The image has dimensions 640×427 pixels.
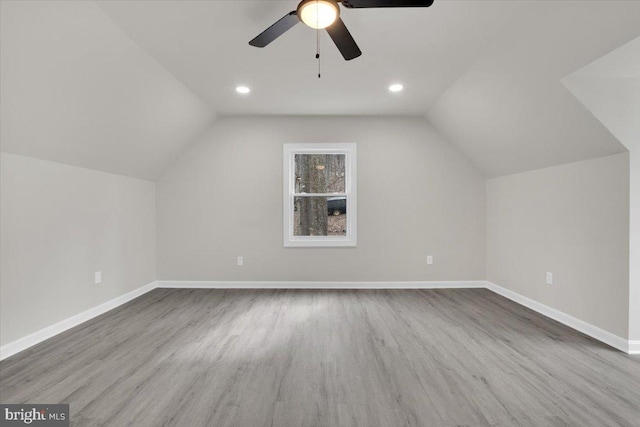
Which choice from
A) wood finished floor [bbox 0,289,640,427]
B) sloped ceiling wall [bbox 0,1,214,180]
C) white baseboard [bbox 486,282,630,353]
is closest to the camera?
wood finished floor [bbox 0,289,640,427]

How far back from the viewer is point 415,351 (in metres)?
2.35

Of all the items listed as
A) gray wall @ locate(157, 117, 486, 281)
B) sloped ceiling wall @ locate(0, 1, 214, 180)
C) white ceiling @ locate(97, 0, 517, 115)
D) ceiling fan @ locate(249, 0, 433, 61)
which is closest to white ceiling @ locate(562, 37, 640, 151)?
white ceiling @ locate(97, 0, 517, 115)

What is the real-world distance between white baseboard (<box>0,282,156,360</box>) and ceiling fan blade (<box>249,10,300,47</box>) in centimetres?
300

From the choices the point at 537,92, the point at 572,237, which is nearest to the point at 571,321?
the point at 572,237

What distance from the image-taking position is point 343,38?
5.93 ft

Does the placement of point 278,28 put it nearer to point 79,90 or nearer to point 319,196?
point 79,90

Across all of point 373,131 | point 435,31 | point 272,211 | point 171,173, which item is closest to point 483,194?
point 373,131

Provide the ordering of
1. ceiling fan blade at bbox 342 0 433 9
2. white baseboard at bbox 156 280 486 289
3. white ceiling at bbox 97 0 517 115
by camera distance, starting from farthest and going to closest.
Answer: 1. white baseboard at bbox 156 280 486 289
2. white ceiling at bbox 97 0 517 115
3. ceiling fan blade at bbox 342 0 433 9

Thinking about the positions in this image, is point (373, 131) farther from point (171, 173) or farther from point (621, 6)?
point (171, 173)

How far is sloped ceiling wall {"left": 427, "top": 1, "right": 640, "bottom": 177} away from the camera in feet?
6.04

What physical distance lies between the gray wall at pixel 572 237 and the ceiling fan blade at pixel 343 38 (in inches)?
95.2

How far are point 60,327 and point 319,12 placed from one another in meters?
3.48

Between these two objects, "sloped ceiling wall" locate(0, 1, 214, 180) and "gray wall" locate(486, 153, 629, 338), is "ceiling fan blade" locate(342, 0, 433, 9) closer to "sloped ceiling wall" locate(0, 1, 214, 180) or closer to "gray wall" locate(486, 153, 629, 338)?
"sloped ceiling wall" locate(0, 1, 214, 180)

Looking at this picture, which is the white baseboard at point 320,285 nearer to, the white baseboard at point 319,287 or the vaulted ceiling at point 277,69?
the white baseboard at point 319,287
